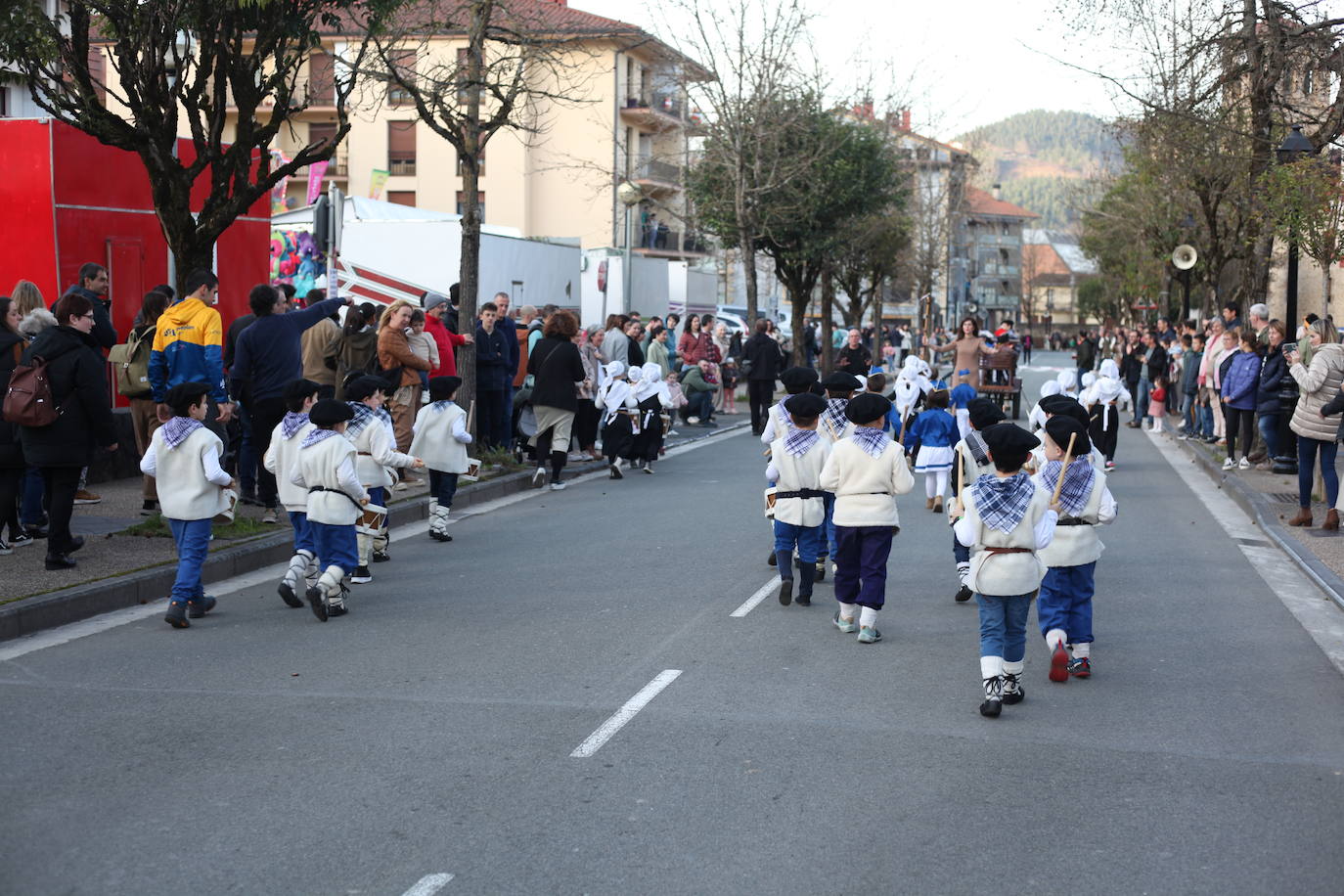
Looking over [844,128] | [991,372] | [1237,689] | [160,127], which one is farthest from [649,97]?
[1237,689]

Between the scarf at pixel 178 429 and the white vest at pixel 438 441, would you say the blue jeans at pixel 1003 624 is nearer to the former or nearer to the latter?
the scarf at pixel 178 429

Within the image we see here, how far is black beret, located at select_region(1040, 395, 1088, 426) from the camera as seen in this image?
8.34 meters

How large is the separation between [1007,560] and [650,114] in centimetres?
5316

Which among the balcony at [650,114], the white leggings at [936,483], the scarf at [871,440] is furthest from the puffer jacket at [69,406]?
the balcony at [650,114]

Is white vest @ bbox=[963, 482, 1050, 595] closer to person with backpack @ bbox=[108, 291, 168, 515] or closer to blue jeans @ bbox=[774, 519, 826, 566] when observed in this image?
blue jeans @ bbox=[774, 519, 826, 566]

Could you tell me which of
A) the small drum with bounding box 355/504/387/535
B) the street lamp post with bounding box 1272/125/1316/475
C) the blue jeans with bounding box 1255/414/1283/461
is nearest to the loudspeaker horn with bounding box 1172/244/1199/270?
the street lamp post with bounding box 1272/125/1316/475

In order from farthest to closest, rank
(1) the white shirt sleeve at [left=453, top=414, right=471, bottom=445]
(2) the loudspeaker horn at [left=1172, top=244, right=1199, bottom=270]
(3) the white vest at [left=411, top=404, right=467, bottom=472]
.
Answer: (2) the loudspeaker horn at [left=1172, top=244, right=1199, bottom=270] → (3) the white vest at [left=411, top=404, right=467, bottom=472] → (1) the white shirt sleeve at [left=453, top=414, right=471, bottom=445]

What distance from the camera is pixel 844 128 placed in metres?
39.9

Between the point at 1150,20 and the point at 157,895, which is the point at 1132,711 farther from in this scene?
the point at 1150,20

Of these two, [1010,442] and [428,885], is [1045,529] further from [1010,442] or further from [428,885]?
[428,885]

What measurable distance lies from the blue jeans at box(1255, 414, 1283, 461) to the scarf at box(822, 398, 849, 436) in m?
9.15

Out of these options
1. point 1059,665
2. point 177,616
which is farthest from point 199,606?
point 1059,665

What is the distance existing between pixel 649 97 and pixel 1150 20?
3980 centimetres

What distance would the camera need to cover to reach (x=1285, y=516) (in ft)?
46.1
